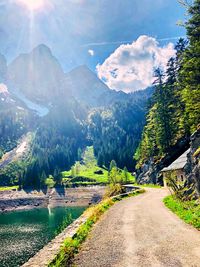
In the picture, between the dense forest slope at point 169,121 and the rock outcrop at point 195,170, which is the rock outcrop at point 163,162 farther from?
the rock outcrop at point 195,170

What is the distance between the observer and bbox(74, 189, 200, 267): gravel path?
14227mm

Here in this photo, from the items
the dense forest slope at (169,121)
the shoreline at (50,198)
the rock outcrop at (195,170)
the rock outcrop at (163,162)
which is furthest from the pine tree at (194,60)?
the shoreline at (50,198)

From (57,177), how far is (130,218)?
165m

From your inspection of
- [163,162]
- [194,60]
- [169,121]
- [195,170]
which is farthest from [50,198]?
[195,170]

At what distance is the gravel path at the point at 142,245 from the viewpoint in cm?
1423

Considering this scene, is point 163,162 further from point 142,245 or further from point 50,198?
point 50,198

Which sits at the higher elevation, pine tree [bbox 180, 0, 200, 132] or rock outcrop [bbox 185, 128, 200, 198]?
pine tree [bbox 180, 0, 200, 132]

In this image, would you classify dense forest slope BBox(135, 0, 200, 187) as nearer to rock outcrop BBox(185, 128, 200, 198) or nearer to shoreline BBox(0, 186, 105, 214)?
rock outcrop BBox(185, 128, 200, 198)

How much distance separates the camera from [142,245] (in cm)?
1712

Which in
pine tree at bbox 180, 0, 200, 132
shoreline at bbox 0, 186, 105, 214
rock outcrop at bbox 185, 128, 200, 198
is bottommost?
shoreline at bbox 0, 186, 105, 214

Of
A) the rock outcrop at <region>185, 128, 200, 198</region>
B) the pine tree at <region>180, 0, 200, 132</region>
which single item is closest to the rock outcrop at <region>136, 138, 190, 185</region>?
the pine tree at <region>180, 0, 200, 132</region>

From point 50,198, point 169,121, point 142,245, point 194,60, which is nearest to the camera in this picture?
point 142,245

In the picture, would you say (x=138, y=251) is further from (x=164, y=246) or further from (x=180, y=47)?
(x=180, y=47)

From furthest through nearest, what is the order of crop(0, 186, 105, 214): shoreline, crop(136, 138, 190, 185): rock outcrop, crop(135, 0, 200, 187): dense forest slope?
crop(0, 186, 105, 214): shoreline < crop(136, 138, 190, 185): rock outcrop < crop(135, 0, 200, 187): dense forest slope
